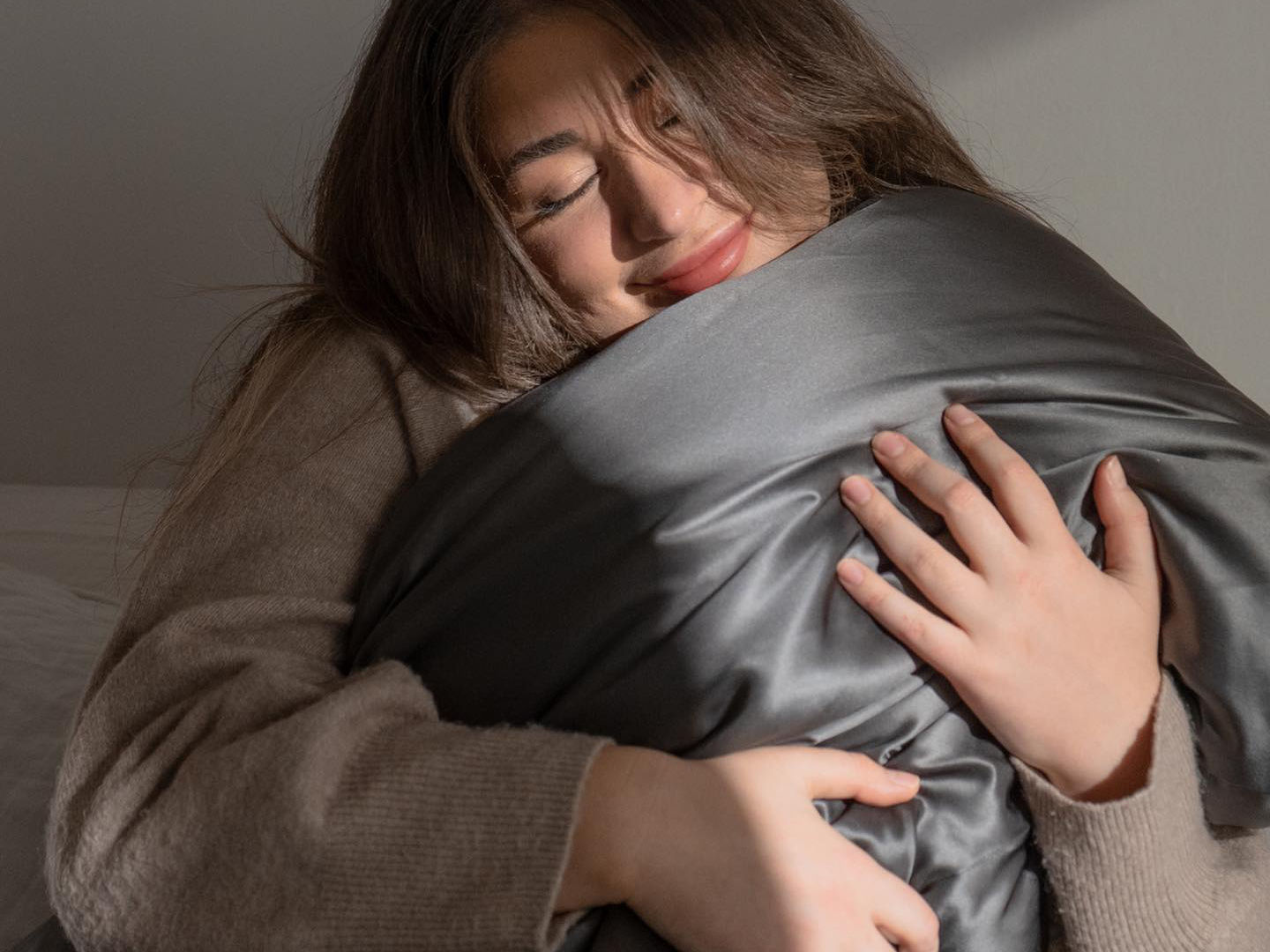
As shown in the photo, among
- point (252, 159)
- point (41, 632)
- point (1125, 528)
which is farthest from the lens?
point (252, 159)

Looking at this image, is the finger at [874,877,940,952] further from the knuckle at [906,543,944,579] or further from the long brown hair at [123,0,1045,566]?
the long brown hair at [123,0,1045,566]

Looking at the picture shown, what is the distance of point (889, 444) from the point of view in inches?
31.7

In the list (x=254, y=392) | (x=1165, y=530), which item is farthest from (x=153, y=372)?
(x=1165, y=530)

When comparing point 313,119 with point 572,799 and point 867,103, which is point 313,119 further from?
point 572,799

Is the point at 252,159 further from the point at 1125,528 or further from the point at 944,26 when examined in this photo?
the point at 1125,528

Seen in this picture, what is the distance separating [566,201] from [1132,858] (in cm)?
59

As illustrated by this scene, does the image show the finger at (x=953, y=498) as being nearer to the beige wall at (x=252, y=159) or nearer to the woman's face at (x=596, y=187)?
the woman's face at (x=596, y=187)

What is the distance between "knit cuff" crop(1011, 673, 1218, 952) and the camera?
764 millimetres

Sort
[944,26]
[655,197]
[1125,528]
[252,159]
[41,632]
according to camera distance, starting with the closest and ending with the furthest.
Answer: [1125,528] → [655,197] → [41,632] → [944,26] → [252,159]

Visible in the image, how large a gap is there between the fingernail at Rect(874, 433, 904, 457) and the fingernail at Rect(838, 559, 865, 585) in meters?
0.08

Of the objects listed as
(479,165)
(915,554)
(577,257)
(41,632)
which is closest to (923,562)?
(915,554)

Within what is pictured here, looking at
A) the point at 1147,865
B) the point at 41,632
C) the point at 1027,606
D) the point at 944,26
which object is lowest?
the point at 41,632

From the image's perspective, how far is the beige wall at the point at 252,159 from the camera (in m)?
1.54

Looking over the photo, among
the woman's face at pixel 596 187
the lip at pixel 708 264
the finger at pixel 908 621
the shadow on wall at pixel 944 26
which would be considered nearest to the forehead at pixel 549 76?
the woman's face at pixel 596 187
